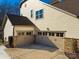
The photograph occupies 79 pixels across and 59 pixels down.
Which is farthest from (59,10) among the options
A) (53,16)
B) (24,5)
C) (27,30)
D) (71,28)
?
(24,5)

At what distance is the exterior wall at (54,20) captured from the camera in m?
14.6

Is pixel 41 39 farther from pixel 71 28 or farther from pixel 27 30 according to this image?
pixel 71 28

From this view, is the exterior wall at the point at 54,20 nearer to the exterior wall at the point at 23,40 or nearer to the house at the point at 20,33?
the house at the point at 20,33

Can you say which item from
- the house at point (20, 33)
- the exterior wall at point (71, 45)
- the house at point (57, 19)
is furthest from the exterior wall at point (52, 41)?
the exterior wall at point (71, 45)

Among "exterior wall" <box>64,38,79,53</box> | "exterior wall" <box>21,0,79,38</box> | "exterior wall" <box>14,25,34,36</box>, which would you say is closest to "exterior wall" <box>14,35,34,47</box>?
"exterior wall" <box>14,25,34,36</box>

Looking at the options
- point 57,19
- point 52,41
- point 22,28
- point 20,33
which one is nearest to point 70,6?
point 57,19

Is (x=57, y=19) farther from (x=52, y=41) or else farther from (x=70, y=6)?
(x=52, y=41)

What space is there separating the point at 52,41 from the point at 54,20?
273 centimetres

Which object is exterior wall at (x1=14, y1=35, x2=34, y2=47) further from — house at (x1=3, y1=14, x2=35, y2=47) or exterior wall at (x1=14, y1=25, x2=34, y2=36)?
exterior wall at (x1=14, y1=25, x2=34, y2=36)

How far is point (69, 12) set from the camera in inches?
604

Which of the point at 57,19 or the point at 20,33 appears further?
the point at 20,33

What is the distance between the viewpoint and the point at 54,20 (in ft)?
56.5

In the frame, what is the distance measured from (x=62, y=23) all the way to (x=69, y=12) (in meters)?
1.52

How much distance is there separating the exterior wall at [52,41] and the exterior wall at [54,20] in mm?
1146
